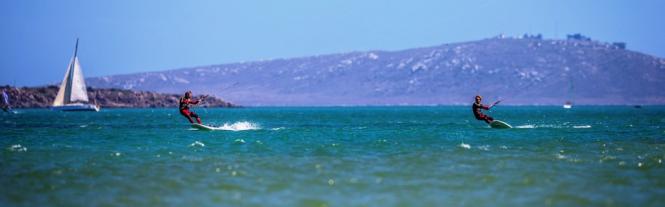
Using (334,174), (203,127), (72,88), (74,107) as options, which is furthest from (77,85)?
(334,174)

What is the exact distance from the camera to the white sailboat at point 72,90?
132 metres

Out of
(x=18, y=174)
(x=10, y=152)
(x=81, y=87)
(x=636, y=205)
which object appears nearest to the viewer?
(x=636, y=205)

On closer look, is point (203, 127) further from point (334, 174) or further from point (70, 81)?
point (70, 81)

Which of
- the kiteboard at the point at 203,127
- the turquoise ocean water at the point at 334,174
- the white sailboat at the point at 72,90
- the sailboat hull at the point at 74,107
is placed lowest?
the turquoise ocean water at the point at 334,174

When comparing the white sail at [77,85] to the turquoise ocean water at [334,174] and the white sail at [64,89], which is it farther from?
the turquoise ocean water at [334,174]

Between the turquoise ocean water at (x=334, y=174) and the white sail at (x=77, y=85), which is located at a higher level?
the white sail at (x=77, y=85)

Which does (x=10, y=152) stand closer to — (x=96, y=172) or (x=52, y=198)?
(x=96, y=172)

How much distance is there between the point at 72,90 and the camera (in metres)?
137

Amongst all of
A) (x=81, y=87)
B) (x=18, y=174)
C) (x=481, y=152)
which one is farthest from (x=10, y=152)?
(x=81, y=87)

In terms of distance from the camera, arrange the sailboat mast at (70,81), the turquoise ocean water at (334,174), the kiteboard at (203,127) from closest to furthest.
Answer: the turquoise ocean water at (334,174)
the kiteboard at (203,127)
the sailboat mast at (70,81)

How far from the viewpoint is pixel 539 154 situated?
35.4 metres

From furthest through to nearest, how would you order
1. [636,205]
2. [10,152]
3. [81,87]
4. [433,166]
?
[81,87] < [10,152] < [433,166] < [636,205]

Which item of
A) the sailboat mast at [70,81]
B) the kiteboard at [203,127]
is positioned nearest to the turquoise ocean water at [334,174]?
the kiteboard at [203,127]

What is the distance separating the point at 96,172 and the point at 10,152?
981cm
